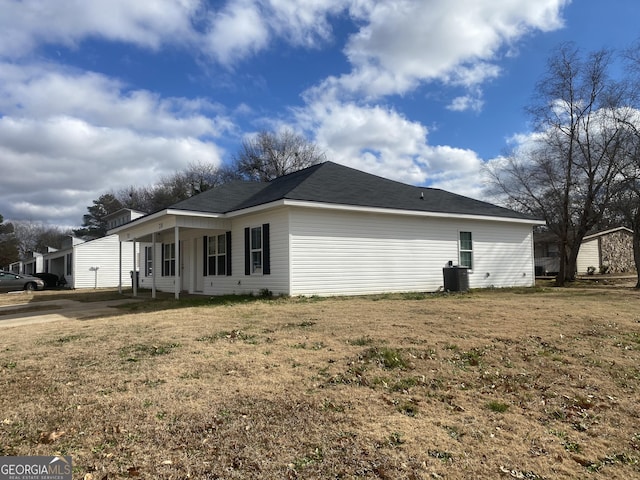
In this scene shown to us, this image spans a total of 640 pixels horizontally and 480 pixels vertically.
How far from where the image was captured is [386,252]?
50.6 ft

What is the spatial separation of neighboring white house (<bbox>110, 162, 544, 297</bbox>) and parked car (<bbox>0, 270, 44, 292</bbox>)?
11496mm

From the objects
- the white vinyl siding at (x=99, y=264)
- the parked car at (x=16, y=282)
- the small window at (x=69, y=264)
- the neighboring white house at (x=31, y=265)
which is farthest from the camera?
the neighboring white house at (x=31, y=265)

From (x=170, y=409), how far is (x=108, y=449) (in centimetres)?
83

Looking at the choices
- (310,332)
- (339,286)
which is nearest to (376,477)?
(310,332)

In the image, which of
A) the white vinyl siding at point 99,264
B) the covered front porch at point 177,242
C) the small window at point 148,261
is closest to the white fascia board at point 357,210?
the covered front porch at point 177,242

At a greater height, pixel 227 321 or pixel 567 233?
pixel 567 233

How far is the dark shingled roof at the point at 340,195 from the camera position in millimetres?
14617

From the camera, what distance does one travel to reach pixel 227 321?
905 cm

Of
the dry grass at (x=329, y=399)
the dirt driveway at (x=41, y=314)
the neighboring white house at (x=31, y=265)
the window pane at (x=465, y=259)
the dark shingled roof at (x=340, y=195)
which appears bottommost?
the dry grass at (x=329, y=399)

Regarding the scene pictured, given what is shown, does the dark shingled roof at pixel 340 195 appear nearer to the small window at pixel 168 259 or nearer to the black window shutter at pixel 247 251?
the black window shutter at pixel 247 251

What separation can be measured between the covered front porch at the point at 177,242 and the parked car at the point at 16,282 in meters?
8.60

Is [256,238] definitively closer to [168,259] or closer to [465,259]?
[168,259]

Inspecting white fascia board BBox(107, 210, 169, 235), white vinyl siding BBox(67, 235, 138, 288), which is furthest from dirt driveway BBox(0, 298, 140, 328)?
white vinyl siding BBox(67, 235, 138, 288)

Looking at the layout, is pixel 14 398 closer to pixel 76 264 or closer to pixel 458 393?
pixel 458 393
